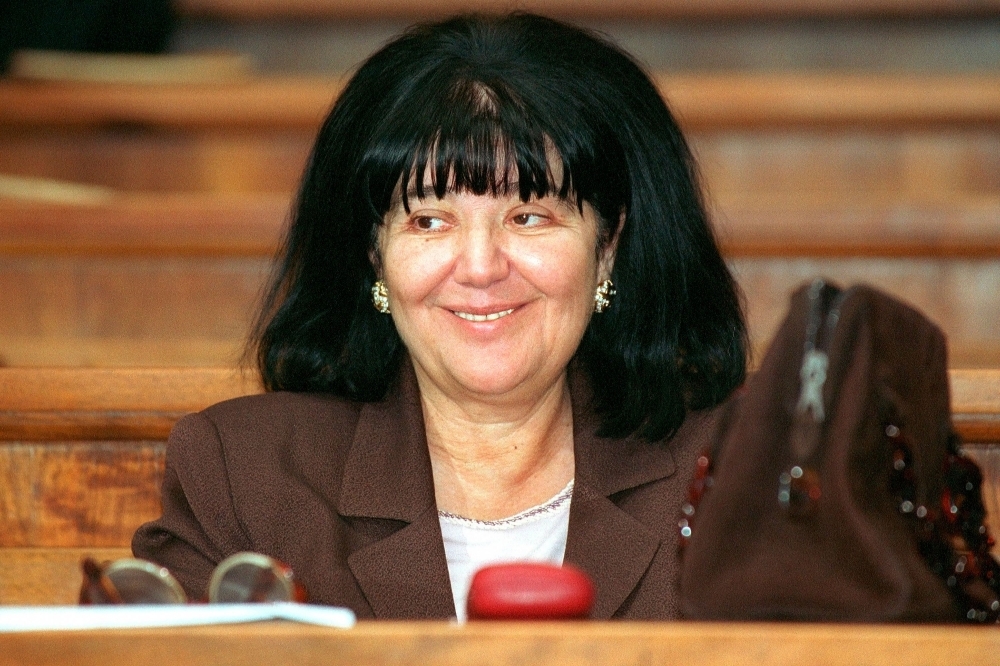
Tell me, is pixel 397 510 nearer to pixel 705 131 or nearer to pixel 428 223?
pixel 428 223

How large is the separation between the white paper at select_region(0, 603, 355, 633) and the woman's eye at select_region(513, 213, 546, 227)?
2.34 feet

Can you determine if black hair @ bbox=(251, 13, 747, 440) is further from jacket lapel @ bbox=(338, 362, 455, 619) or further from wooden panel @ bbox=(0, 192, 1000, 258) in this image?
wooden panel @ bbox=(0, 192, 1000, 258)

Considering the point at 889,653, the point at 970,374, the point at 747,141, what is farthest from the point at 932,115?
the point at 889,653

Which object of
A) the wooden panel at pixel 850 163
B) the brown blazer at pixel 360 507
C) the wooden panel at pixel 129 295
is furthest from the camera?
the wooden panel at pixel 850 163

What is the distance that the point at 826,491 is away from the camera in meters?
0.72

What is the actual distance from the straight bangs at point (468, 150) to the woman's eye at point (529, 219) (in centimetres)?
3

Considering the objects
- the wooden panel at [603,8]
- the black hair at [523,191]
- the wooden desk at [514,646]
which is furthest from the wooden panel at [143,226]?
the wooden desk at [514,646]

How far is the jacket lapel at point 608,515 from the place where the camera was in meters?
1.23

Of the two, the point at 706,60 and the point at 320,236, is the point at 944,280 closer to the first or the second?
the point at 706,60

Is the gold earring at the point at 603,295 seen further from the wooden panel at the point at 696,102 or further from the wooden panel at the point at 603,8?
the wooden panel at the point at 603,8

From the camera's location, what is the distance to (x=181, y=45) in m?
2.60

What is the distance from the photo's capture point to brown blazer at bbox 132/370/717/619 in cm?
120

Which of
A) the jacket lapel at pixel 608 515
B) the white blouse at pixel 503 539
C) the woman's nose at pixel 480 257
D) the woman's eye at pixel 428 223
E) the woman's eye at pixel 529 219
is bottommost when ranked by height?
the white blouse at pixel 503 539

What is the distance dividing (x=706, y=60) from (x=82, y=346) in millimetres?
1256
